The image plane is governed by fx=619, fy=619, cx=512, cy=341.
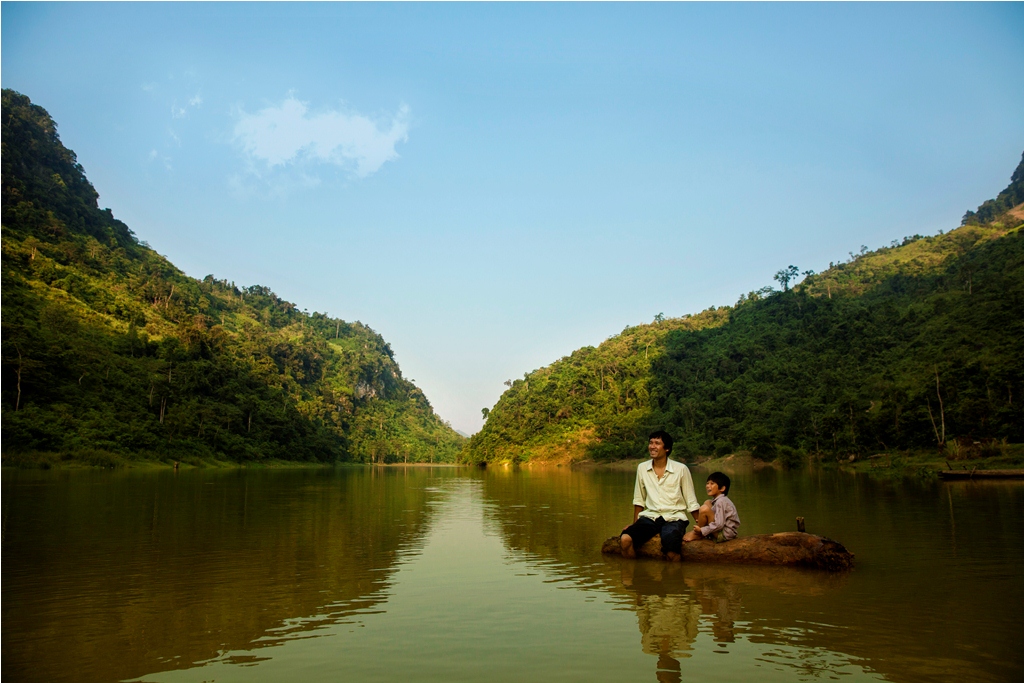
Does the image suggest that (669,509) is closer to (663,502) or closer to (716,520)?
(663,502)

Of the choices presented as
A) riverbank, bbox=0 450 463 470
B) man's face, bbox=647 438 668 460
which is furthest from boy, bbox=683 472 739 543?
riverbank, bbox=0 450 463 470

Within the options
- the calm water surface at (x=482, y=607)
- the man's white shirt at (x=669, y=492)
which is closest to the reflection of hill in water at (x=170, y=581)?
the calm water surface at (x=482, y=607)

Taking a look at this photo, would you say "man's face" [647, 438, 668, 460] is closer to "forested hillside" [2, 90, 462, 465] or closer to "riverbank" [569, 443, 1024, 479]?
"riverbank" [569, 443, 1024, 479]

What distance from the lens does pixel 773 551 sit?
9844 mm

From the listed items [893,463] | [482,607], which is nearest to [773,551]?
[482,607]

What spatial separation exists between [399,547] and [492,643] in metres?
6.94

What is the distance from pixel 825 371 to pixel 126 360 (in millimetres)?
84018

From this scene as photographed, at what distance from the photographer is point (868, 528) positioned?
14.5m

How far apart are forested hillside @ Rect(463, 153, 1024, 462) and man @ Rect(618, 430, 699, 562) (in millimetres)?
37348

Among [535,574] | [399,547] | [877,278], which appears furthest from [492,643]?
[877,278]

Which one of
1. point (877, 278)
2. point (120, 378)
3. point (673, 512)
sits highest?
point (877, 278)

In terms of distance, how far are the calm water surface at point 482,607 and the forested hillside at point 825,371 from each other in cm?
3727

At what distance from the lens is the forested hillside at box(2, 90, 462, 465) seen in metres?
52.4

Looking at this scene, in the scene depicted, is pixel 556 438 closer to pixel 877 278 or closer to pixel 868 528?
pixel 877 278
